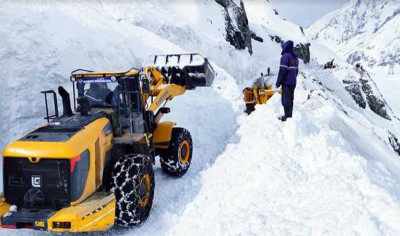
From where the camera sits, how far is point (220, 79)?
16.7m

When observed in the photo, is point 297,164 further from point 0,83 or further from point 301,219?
point 0,83

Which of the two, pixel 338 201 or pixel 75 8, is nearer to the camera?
pixel 338 201

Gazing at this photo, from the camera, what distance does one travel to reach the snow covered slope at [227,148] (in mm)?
5598

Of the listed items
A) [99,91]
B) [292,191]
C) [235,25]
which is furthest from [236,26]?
[292,191]

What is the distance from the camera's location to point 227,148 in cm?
962

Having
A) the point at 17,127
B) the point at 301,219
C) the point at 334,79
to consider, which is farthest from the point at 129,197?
the point at 334,79

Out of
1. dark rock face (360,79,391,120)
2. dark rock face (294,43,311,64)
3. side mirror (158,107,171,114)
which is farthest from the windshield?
dark rock face (294,43,311,64)

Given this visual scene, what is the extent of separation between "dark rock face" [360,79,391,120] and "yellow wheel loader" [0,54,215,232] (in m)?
25.9

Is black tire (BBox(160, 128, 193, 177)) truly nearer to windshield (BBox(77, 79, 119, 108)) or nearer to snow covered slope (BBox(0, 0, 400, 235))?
snow covered slope (BBox(0, 0, 400, 235))

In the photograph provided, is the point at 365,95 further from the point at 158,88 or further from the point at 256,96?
the point at 158,88

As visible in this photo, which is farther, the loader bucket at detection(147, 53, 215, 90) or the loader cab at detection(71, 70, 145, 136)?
the loader bucket at detection(147, 53, 215, 90)

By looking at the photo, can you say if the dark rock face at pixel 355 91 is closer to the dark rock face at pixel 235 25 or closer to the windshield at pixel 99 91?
the dark rock face at pixel 235 25

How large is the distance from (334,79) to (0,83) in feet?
80.1

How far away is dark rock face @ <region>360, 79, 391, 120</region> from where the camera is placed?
96.9ft
